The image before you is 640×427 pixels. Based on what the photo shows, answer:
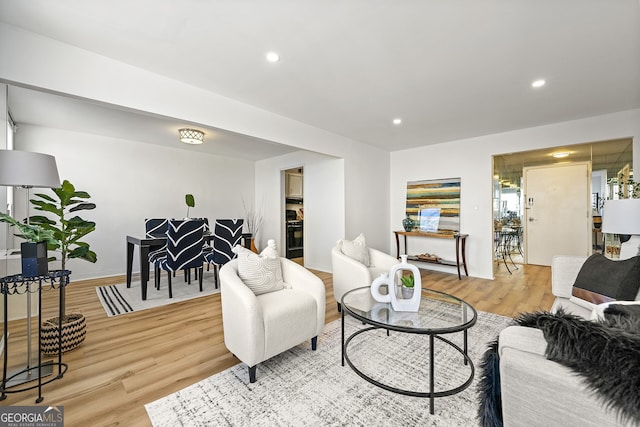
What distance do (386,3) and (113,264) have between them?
5.54 metres

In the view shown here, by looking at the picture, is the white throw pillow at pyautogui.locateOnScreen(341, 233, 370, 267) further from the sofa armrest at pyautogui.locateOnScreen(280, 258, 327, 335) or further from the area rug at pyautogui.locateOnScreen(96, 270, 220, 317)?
the area rug at pyautogui.locateOnScreen(96, 270, 220, 317)

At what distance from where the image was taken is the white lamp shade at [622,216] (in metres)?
2.14

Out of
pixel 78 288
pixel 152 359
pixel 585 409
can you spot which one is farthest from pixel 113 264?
pixel 585 409

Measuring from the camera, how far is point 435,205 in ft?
16.8

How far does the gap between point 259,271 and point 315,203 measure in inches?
129

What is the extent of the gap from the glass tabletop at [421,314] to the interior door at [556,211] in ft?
16.2

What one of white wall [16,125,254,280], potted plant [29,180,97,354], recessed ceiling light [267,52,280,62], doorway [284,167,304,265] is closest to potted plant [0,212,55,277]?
potted plant [29,180,97,354]

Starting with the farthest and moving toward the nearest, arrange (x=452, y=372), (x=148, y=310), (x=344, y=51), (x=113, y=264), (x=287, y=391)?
(x=113, y=264)
(x=148, y=310)
(x=344, y=51)
(x=452, y=372)
(x=287, y=391)

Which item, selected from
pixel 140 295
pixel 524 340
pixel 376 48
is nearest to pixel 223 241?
pixel 140 295

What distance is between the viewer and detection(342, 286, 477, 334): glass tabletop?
1616mm

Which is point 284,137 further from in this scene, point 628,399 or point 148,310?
point 628,399

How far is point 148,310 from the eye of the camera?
10.1ft

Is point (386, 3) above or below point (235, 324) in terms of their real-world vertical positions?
above

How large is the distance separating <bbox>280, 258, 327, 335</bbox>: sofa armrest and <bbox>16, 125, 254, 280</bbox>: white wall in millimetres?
3991
